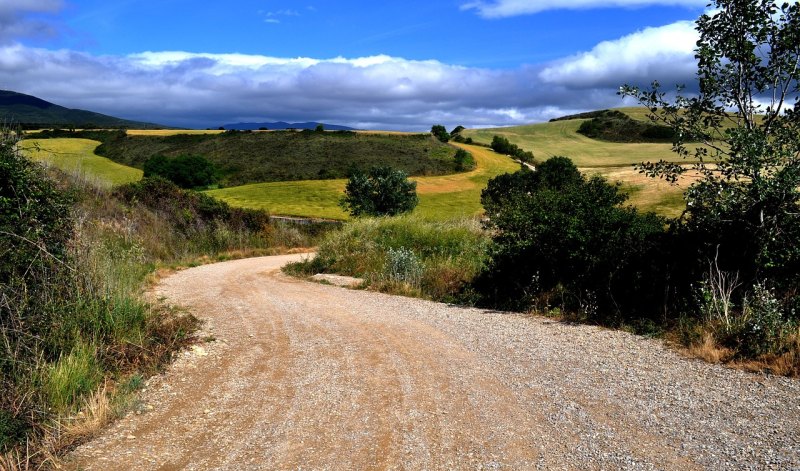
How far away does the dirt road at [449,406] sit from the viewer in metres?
5.00

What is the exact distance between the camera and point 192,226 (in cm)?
2848

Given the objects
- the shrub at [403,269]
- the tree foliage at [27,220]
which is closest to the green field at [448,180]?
the shrub at [403,269]

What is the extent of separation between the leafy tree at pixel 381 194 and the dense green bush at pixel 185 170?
149 feet

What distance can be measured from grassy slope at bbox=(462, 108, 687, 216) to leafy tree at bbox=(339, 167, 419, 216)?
23985 mm

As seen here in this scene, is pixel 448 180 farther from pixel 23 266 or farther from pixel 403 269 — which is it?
pixel 23 266

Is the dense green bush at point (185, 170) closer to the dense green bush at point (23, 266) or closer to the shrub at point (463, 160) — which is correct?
the shrub at point (463, 160)

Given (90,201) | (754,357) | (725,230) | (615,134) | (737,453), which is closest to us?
(737,453)

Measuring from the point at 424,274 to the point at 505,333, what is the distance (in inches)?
216

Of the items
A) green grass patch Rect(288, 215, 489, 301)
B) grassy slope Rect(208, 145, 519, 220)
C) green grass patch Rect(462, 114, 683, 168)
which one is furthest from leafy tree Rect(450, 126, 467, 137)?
green grass patch Rect(288, 215, 489, 301)

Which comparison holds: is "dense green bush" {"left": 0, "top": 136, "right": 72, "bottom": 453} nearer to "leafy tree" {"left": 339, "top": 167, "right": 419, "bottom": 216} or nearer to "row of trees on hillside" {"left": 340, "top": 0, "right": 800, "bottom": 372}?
"row of trees on hillside" {"left": 340, "top": 0, "right": 800, "bottom": 372}

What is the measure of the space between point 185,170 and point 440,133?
174ft

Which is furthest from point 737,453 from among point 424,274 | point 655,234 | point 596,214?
point 424,274

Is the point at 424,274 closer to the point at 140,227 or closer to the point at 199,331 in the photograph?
the point at 199,331

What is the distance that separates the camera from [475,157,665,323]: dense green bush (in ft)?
33.6
